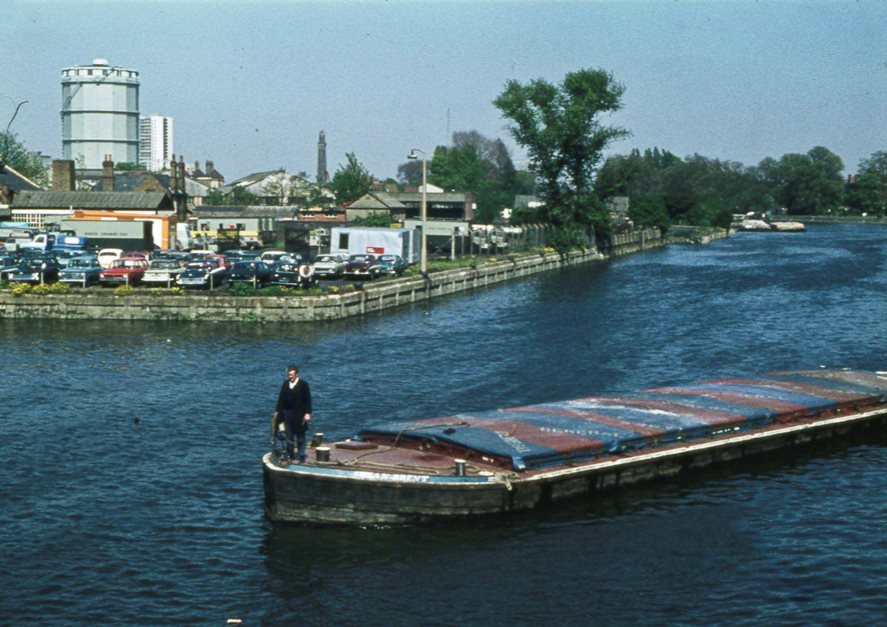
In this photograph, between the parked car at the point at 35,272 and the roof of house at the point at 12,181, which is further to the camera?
the roof of house at the point at 12,181

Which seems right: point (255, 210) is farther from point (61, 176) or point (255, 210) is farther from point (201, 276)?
point (201, 276)

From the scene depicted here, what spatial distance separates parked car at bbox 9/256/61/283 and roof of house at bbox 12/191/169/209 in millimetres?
32993

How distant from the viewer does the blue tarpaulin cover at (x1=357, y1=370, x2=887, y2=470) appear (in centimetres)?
2742

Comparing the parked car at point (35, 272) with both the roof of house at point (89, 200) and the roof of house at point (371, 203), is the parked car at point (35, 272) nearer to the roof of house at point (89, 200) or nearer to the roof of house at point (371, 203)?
the roof of house at point (89, 200)

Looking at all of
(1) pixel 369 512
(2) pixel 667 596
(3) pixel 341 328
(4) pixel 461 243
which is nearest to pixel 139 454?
(1) pixel 369 512

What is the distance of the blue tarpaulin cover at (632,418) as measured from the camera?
2742cm

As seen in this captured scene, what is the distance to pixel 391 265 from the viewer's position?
78.7 meters

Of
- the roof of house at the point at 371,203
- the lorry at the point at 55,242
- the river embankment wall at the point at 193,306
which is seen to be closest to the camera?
the river embankment wall at the point at 193,306

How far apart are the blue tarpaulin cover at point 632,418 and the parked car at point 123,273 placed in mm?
41727

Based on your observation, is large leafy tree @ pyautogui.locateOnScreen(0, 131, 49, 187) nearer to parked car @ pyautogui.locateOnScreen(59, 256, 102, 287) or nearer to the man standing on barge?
parked car @ pyautogui.locateOnScreen(59, 256, 102, 287)

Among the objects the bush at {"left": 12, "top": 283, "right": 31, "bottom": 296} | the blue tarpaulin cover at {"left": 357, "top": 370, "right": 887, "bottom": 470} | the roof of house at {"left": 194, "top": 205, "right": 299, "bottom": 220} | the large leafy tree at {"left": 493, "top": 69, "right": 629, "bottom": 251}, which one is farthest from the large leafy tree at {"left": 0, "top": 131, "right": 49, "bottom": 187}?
the blue tarpaulin cover at {"left": 357, "top": 370, "right": 887, "bottom": 470}

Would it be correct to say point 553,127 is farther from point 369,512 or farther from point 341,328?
point 369,512

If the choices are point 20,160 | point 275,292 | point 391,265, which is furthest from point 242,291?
point 20,160

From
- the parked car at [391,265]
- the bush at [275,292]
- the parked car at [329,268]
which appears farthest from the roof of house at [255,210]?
the bush at [275,292]
